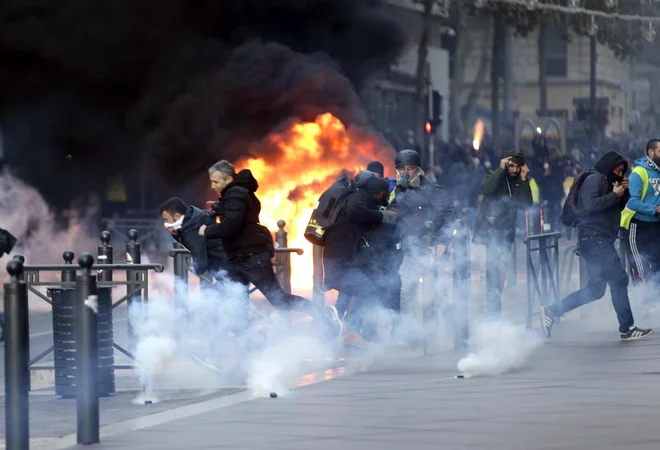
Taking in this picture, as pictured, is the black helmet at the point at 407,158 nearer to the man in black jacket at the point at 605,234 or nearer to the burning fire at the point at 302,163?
the man in black jacket at the point at 605,234

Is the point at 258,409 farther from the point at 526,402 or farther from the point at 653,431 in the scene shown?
the point at 653,431

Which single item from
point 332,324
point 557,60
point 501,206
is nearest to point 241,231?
point 332,324

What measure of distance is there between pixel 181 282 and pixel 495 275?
10.9 ft

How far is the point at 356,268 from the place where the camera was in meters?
12.9

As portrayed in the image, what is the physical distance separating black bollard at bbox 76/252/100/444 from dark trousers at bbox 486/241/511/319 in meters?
5.83

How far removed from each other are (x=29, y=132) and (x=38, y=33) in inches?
79.9

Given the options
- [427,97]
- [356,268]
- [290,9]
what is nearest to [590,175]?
[356,268]

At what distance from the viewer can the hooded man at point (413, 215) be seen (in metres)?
13.4

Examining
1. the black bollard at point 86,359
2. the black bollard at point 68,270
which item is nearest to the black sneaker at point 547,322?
the black bollard at point 68,270

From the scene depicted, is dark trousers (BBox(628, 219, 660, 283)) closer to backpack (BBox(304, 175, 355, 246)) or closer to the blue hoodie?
the blue hoodie

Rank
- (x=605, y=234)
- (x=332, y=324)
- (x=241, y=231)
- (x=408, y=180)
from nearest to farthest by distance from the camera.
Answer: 1. (x=241, y=231)
2. (x=332, y=324)
3. (x=605, y=234)
4. (x=408, y=180)

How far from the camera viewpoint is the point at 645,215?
1412cm

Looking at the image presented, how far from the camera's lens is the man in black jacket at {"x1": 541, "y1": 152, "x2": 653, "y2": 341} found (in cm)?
1269

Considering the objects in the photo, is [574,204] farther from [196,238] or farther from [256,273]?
[196,238]
